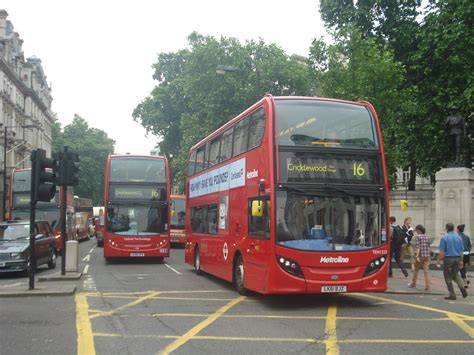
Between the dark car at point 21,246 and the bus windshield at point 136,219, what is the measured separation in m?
2.25

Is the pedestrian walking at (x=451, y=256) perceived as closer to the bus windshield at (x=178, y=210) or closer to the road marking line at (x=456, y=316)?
the road marking line at (x=456, y=316)

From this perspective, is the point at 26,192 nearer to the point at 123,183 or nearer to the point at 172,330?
the point at 123,183

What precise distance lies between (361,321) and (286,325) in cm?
129

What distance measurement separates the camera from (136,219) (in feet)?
70.6

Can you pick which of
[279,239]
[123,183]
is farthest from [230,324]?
[123,183]

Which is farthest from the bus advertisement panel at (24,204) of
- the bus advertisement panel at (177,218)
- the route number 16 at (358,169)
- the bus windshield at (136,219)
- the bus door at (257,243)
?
the route number 16 at (358,169)

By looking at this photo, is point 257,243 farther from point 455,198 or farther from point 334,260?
point 455,198

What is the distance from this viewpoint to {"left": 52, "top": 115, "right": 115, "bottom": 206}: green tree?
7844cm

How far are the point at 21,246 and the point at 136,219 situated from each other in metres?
5.43

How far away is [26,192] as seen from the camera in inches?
1065

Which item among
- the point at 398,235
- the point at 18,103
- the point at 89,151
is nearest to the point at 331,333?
the point at 398,235

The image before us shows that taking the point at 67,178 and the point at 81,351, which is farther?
the point at 67,178

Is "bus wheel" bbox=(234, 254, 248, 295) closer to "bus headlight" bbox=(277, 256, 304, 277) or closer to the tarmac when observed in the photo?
"bus headlight" bbox=(277, 256, 304, 277)

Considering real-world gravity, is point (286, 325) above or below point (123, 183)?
below
